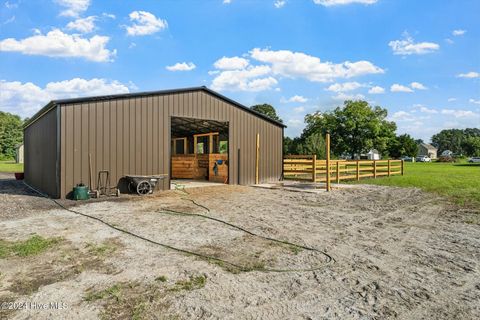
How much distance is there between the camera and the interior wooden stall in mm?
14844

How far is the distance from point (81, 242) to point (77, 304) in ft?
7.42

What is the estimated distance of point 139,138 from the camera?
10.8 metres

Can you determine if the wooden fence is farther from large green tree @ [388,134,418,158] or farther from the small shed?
large green tree @ [388,134,418,158]

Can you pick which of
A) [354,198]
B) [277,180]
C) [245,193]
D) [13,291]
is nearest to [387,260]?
[13,291]

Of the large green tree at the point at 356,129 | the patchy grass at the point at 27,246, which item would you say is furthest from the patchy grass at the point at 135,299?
the large green tree at the point at 356,129

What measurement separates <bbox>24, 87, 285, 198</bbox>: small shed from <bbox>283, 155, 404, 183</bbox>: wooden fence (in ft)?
3.05

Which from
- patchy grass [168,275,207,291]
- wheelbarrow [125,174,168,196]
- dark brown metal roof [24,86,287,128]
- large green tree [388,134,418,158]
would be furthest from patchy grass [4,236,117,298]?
large green tree [388,134,418,158]

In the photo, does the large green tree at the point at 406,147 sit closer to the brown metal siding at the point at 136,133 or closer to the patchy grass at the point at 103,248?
the brown metal siding at the point at 136,133

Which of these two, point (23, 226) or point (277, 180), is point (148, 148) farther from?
point (277, 180)

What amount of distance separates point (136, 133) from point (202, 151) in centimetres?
793

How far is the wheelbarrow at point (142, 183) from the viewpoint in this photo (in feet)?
33.3

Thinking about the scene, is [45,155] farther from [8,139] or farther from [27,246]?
[8,139]

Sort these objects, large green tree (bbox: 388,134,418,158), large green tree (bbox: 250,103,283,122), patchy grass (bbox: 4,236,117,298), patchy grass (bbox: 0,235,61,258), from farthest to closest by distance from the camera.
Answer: large green tree (bbox: 388,134,418,158) → large green tree (bbox: 250,103,283,122) → patchy grass (bbox: 0,235,61,258) → patchy grass (bbox: 4,236,117,298)

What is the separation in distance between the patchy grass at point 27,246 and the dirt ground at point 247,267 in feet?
0.49
